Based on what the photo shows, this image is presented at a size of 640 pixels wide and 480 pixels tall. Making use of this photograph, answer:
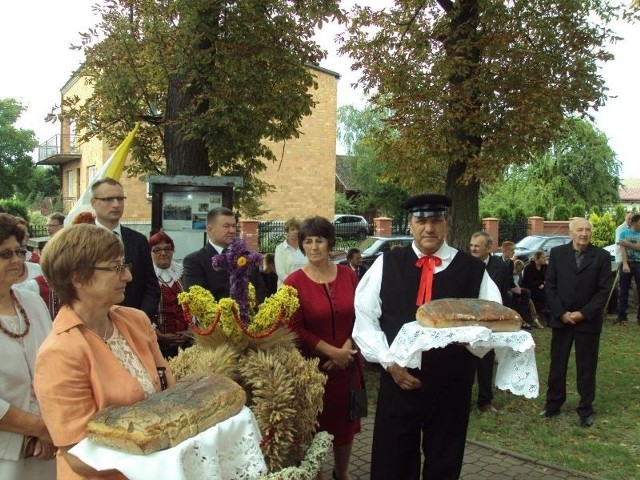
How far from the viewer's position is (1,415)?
93.0 inches

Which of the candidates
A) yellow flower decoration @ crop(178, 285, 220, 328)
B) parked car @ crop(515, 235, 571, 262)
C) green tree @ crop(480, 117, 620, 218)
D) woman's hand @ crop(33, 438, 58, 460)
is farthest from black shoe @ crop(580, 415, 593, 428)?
green tree @ crop(480, 117, 620, 218)

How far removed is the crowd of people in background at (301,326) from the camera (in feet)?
7.03

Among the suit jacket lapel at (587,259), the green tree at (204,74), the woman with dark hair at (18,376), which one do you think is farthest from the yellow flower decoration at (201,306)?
the green tree at (204,74)

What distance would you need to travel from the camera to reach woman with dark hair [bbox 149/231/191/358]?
194 inches

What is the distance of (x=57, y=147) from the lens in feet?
115

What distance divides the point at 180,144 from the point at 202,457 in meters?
7.87

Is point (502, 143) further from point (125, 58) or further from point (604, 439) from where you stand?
point (125, 58)

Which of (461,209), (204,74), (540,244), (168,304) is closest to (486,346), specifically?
(168,304)

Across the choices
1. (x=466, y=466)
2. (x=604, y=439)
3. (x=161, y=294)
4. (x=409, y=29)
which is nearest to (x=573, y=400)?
(x=604, y=439)

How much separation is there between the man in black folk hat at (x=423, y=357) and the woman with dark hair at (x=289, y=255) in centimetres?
417

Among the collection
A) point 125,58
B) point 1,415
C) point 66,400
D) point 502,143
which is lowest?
point 1,415

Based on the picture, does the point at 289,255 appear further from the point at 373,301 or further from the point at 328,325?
the point at 373,301

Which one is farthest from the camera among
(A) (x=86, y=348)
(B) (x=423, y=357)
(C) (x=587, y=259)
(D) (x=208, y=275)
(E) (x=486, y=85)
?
(E) (x=486, y=85)

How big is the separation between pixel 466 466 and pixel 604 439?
5.31ft
